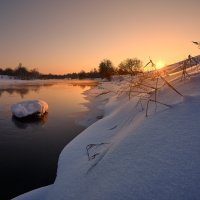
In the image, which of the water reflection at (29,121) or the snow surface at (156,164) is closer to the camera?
the snow surface at (156,164)

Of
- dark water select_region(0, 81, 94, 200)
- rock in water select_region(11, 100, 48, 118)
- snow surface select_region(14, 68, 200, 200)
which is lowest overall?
dark water select_region(0, 81, 94, 200)

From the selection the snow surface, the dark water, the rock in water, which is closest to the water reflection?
the dark water

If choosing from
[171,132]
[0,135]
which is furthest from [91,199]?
[0,135]

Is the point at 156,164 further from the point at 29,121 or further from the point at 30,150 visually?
the point at 29,121

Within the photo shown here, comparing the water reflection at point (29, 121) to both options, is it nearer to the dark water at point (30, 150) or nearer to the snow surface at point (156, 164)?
the dark water at point (30, 150)

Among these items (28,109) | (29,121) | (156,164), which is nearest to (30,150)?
(29,121)

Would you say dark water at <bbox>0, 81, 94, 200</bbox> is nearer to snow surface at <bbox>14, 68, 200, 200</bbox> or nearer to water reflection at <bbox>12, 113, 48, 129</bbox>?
water reflection at <bbox>12, 113, 48, 129</bbox>

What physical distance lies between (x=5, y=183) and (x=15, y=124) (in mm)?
4931

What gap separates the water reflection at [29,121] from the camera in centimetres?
867

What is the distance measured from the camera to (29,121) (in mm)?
9492

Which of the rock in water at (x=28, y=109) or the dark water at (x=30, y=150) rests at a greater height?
the rock in water at (x=28, y=109)

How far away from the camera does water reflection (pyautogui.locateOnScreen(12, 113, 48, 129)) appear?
8.67m

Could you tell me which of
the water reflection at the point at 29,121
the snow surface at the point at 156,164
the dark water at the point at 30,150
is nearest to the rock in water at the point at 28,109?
the water reflection at the point at 29,121

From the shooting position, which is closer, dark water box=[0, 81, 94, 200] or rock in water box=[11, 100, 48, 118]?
dark water box=[0, 81, 94, 200]
